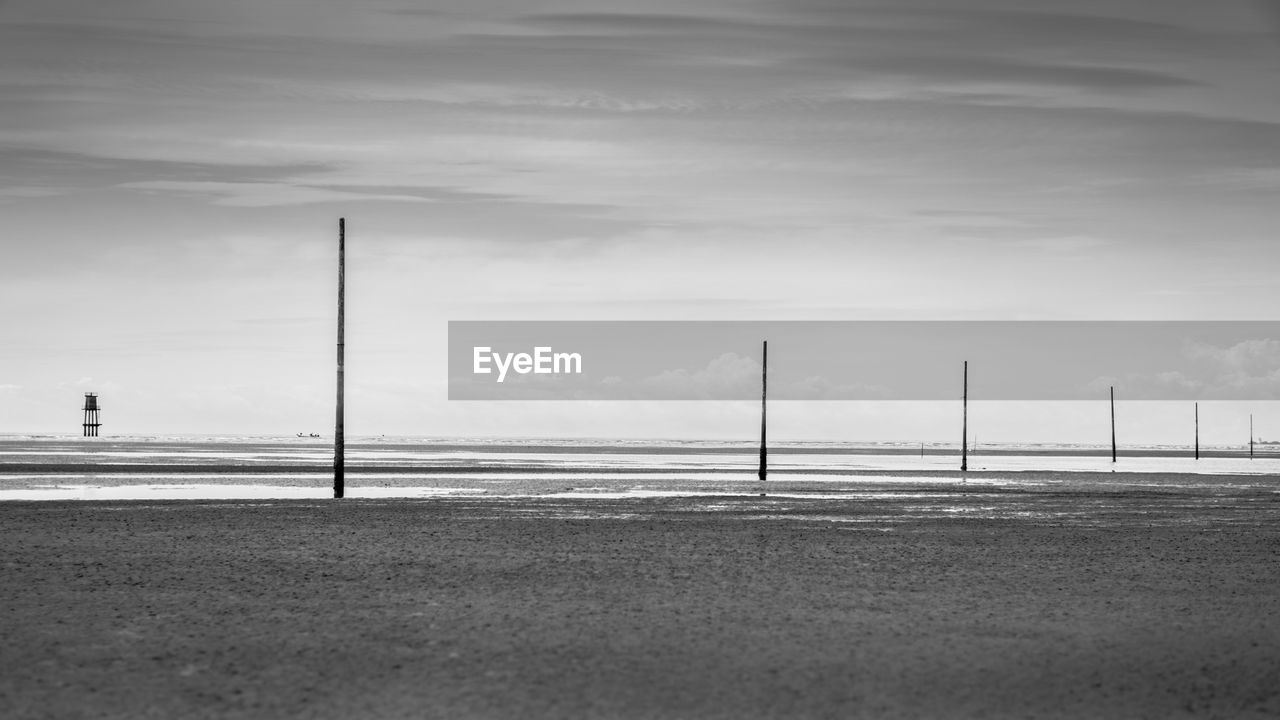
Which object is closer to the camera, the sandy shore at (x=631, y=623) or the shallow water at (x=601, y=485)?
the sandy shore at (x=631, y=623)

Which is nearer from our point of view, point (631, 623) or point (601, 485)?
point (631, 623)

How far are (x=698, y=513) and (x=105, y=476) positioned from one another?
25.7 metres

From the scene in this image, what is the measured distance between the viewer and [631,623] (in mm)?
10430

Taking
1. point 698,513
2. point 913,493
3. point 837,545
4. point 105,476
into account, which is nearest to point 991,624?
point 837,545

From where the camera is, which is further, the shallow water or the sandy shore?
the shallow water

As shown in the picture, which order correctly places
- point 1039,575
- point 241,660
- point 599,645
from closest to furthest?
1. point 241,660
2. point 599,645
3. point 1039,575

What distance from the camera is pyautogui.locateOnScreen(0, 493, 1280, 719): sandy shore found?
7.47 meters

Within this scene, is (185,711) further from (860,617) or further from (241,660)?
(860,617)

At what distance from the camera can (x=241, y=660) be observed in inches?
337

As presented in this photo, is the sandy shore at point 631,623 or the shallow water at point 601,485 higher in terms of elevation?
the sandy shore at point 631,623

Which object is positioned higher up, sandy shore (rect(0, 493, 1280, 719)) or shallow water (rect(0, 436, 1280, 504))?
sandy shore (rect(0, 493, 1280, 719))

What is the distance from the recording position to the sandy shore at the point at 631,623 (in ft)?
24.5

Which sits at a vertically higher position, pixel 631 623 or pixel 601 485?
pixel 631 623

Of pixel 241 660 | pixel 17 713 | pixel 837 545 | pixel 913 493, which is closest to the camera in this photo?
pixel 17 713
